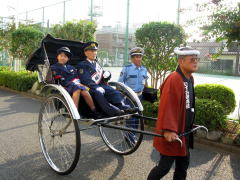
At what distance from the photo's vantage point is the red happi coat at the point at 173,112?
2.11 metres

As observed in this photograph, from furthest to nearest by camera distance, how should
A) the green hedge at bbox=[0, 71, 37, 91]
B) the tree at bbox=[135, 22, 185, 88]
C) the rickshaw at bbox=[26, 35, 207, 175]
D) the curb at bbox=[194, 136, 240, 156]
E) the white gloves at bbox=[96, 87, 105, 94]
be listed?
the green hedge at bbox=[0, 71, 37, 91]
the tree at bbox=[135, 22, 185, 88]
the curb at bbox=[194, 136, 240, 156]
the white gloves at bbox=[96, 87, 105, 94]
the rickshaw at bbox=[26, 35, 207, 175]

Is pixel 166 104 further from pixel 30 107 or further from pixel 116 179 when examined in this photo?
pixel 30 107

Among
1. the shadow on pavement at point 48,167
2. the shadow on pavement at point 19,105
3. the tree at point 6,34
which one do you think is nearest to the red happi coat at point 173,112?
the shadow on pavement at point 48,167

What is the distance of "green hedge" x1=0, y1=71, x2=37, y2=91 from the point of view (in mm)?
9367

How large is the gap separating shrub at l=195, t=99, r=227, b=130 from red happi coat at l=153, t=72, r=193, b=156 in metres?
2.30

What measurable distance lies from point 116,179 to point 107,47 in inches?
323

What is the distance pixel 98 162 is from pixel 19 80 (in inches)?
280

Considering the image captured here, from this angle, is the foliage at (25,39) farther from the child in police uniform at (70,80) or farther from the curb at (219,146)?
the curb at (219,146)

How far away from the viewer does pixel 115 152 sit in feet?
12.7

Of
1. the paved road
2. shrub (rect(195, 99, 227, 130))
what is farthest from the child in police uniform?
→ shrub (rect(195, 99, 227, 130))

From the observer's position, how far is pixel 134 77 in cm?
449

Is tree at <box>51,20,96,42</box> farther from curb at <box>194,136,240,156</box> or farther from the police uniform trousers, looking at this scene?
curb at <box>194,136,240,156</box>

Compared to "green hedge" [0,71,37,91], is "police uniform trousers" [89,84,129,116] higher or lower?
higher

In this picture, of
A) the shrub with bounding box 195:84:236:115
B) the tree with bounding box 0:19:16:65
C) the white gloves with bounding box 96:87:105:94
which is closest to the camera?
the white gloves with bounding box 96:87:105:94
